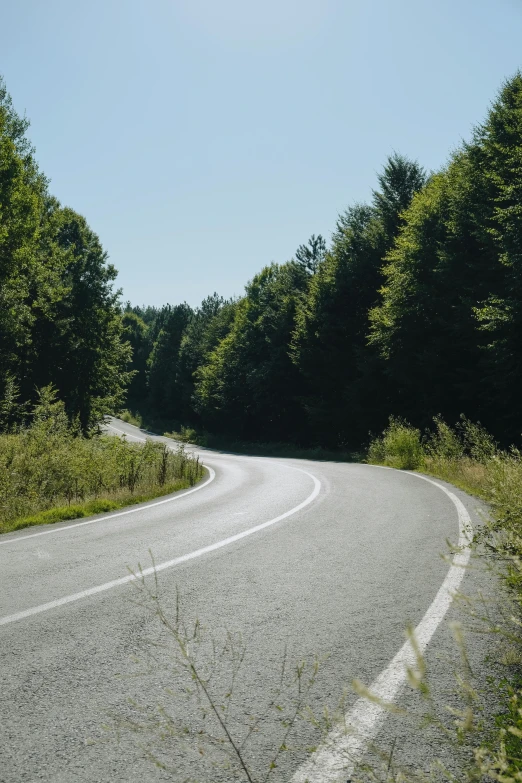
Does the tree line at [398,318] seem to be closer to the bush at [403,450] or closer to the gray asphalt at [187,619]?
the bush at [403,450]

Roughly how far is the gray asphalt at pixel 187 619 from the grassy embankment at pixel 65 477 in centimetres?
174

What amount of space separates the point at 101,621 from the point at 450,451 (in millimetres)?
16534

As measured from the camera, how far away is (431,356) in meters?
27.2

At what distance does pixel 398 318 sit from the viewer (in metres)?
29.1

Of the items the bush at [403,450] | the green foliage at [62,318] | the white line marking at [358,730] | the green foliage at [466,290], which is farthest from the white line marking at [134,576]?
the green foliage at [62,318]

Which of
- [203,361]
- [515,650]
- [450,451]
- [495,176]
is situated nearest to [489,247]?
[495,176]

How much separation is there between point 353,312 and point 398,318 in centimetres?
877

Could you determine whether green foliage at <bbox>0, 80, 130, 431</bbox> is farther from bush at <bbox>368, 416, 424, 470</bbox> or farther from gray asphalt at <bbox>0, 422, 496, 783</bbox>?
gray asphalt at <bbox>0, 422, 496, 783</bbox>

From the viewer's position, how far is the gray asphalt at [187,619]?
2.93m

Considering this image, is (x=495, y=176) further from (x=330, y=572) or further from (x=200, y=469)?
(x=330, y=572)

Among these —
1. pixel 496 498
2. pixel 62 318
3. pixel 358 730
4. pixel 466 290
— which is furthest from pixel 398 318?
pixel 358 730

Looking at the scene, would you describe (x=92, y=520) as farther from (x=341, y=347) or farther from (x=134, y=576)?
(x=341, y=347)

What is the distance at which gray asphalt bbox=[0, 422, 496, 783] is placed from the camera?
2.93 metres

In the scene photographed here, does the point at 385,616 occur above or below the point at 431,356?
below
